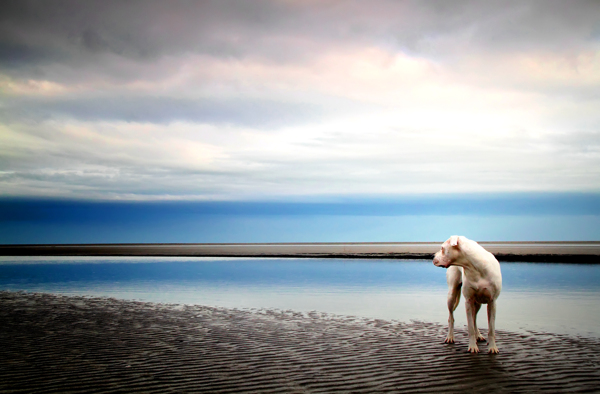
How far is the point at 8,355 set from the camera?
29.9ft

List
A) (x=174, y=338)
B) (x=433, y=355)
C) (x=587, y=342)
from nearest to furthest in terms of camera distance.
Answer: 1. (x=433, y=355)
2. (x=587, y=342)
3. (x=174, y=338)

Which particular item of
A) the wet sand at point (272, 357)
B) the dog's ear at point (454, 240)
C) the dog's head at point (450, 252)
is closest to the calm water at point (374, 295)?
the wet sand at point (272, 357)

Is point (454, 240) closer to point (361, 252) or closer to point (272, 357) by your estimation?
point (272, 357)

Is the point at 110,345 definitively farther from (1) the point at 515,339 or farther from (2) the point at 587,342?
(2) the point at 587,342

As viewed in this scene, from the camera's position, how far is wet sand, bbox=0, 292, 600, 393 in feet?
23.3

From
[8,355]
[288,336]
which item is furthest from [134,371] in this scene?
[288,336]

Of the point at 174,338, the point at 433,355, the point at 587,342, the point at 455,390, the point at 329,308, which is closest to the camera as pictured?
the point at 455,390

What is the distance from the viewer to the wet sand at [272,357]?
7.11 meters

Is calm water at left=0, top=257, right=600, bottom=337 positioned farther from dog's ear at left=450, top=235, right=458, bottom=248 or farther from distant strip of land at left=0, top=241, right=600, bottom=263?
distant strip of land at left=0, top=241, right=600, bottom=263

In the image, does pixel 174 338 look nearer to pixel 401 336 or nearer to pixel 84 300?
pixel 401 336

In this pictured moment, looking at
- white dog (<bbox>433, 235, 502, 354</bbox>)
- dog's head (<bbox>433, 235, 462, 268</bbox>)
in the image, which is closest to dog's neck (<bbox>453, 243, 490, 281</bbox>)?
white dog (<bbox>433, 235, 502, 354</bbox>)

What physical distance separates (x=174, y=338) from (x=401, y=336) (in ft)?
17.5

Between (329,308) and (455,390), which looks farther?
(329,308)

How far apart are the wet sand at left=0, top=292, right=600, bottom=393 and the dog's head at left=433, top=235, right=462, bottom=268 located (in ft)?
5.91
